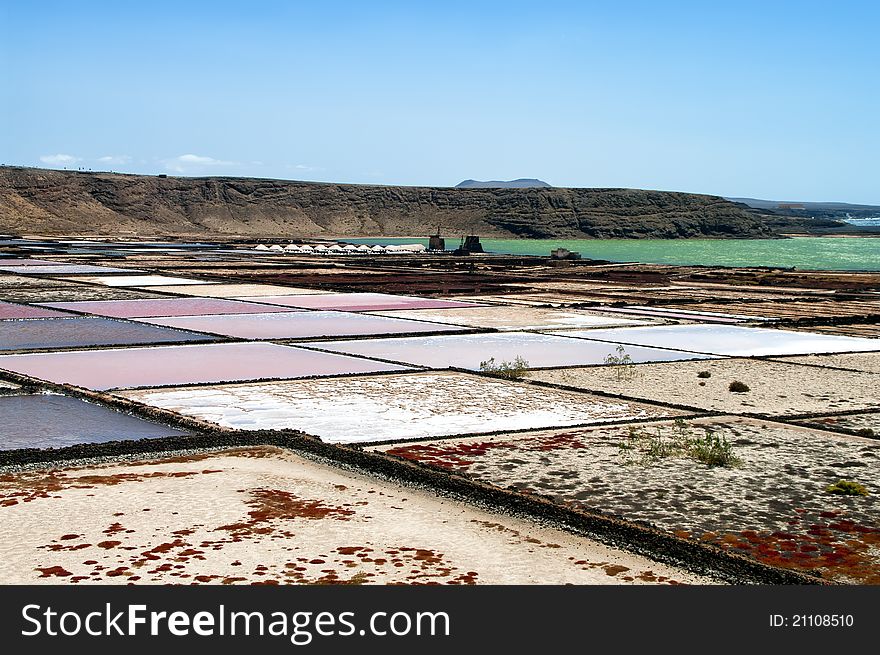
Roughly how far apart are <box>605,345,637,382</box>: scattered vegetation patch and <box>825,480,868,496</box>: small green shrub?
6699mm

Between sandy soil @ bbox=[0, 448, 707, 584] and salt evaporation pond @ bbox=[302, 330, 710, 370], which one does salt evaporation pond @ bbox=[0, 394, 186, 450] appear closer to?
sandy soil @ bbox=[0, 448, 707, 584]

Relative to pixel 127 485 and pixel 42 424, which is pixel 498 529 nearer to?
pixel 127 485

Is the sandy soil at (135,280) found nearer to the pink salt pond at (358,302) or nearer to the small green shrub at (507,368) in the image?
the pink salt pond at (358,302)

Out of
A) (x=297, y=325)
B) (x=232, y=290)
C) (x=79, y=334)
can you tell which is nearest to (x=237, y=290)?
(x=232, y=290)

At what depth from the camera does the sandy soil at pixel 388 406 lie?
12.5 m

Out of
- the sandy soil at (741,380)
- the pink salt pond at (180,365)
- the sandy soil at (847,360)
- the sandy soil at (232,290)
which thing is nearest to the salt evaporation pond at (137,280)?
the sandy soil at (232,290)

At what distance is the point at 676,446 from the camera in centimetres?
1140

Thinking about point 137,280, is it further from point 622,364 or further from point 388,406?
point 388,406

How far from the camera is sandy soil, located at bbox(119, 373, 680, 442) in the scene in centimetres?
1252

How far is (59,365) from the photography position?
17.1m

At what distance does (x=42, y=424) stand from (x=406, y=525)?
540cm

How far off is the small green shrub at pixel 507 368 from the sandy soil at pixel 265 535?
6.34 m

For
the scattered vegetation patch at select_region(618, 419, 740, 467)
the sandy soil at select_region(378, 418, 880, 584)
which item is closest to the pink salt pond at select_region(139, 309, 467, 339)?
the scattered vegetation patch at select_region(618, 419, 740, 467)

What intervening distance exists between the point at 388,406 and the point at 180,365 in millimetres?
4606
